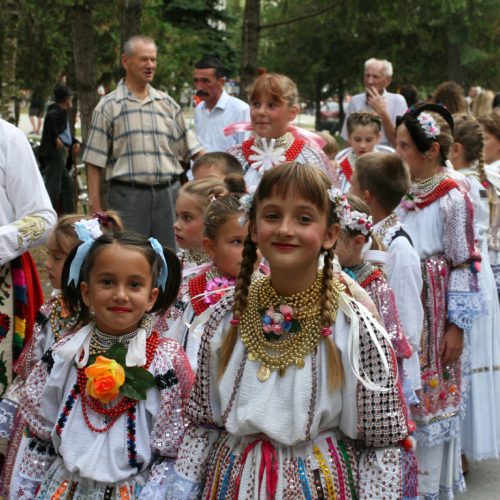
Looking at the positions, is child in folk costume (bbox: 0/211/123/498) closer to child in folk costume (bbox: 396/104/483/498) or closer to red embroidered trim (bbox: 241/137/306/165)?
child in folk costume (bbox: 396/104/483/498)

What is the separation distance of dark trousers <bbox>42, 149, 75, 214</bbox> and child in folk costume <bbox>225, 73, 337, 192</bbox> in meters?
8.38

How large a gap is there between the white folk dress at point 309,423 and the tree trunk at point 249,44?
30.2 ft

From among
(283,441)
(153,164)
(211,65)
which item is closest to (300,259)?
(283,441)

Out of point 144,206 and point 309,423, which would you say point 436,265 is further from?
point 144,206

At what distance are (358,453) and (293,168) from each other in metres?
0.98

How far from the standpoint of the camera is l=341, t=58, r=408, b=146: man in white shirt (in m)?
8.91

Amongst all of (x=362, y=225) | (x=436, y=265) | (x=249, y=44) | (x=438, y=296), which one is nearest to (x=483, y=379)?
(x=438, y=296)

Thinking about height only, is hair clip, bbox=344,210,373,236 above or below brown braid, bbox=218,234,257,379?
above

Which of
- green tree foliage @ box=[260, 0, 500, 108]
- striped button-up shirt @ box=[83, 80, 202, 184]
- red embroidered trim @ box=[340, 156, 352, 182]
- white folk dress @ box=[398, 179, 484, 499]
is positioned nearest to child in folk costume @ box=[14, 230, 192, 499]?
white folk dress @ box=[398, 179, 484, 499]

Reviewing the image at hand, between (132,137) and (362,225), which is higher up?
(132,137)

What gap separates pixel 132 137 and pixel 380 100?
2458 mm

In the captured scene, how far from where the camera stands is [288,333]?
3.06 m

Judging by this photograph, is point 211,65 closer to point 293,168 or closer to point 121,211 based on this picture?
point 121,211

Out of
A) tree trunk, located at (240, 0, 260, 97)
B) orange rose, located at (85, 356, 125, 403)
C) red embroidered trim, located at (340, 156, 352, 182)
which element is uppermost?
tree trunk, located at (240, 0, 260, 97)
